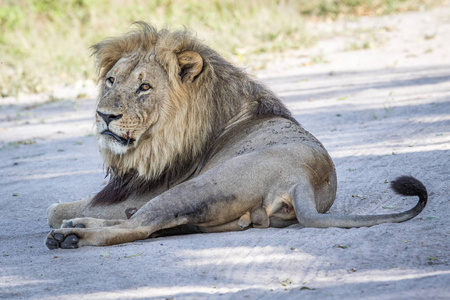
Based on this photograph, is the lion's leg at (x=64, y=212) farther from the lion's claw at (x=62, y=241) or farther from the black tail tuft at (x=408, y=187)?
the black tail tuft at (x=408, y=187)

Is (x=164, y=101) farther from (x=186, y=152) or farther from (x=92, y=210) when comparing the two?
(x=92, y=210)

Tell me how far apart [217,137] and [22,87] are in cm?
741

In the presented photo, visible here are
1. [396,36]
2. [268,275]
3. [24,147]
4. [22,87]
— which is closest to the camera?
[268,275]

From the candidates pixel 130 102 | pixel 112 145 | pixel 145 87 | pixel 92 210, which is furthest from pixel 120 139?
pixel 92 210

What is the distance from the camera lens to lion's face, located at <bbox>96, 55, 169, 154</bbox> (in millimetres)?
3986

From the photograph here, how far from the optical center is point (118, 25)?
14977 millimetres

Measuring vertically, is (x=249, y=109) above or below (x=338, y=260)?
above

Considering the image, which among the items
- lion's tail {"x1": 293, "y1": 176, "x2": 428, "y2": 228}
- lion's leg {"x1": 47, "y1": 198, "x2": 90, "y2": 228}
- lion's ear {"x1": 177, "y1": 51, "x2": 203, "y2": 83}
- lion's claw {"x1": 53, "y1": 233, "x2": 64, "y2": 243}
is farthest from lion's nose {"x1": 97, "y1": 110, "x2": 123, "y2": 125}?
lion's tail {"x1": 293, "y1": 176, "x2": 428, "y2": 228}

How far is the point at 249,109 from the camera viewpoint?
4293 mm

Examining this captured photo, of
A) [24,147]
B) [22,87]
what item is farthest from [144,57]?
[22,87]

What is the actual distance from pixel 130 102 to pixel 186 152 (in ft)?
1.59

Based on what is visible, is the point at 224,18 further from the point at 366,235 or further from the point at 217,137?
the point at 366,235

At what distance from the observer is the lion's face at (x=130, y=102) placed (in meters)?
3.99

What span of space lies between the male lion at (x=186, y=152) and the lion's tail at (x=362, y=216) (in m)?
0.11
